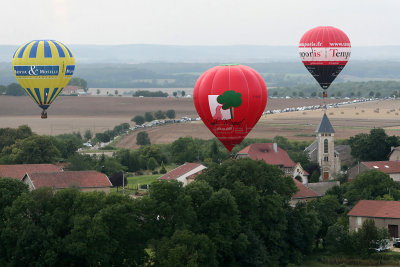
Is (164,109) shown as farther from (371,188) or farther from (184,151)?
(371,188)

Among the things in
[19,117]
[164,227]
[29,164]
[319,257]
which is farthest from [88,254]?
[19,117]

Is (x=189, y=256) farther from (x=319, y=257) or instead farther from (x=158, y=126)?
(x=158, y=126)

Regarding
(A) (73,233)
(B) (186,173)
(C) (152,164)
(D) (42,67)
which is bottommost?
(C) (152,164)

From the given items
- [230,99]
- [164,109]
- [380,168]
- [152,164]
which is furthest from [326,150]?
[164,109]

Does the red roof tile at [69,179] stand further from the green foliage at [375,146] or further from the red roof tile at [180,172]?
the green foliage at [375,146]

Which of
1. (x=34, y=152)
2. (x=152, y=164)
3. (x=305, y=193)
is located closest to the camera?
(x=305, y=193)

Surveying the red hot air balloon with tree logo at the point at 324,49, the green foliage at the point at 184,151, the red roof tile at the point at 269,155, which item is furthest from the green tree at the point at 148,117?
the red hot air balloon with tree logo at the point at 324,49
